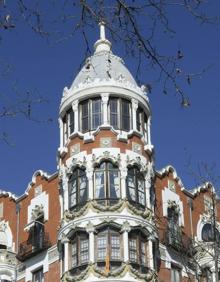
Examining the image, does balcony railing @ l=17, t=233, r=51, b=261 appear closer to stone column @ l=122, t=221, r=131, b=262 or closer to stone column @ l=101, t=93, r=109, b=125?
stone column @ l=122, t=221, r=131, b=262

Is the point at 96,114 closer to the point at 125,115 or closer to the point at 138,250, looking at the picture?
the point at 125,115

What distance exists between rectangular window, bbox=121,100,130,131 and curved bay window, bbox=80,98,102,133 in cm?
119

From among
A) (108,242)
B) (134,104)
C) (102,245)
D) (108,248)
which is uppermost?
(134,104)

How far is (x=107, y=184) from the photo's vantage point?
1492 inches

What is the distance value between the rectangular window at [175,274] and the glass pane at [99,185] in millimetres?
6328

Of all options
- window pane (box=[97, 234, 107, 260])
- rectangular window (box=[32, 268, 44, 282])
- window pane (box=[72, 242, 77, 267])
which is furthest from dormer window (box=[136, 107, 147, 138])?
rectangular window (box=[32, 268, 44, 282])

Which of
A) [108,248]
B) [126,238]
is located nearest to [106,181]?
[126,238]

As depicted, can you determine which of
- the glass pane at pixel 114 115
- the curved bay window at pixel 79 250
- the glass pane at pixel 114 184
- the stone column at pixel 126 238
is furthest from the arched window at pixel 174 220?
the curved bay window at pixel 79 250

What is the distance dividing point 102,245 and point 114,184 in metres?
3.30

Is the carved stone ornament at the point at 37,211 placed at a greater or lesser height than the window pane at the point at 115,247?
greater

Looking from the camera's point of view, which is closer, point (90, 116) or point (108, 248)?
point (108, 248)

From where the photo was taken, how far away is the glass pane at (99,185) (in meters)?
37.8

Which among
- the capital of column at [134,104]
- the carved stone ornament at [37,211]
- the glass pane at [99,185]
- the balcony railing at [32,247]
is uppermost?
the capital of column at [134,104]

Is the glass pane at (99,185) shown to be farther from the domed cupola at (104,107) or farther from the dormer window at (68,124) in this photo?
the dormer window at (68,124)
